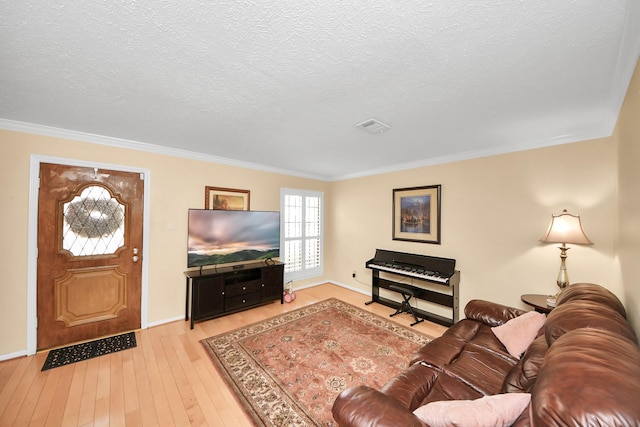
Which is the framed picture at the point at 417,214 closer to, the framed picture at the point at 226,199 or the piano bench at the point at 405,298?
the piano bench at the point at 405,298

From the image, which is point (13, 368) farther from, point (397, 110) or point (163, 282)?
point (397, 110)

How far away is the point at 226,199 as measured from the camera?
3.89m

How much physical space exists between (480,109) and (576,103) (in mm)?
714

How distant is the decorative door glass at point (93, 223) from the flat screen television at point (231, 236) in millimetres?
826

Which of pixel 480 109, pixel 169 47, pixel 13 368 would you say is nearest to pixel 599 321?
pixel 480 109

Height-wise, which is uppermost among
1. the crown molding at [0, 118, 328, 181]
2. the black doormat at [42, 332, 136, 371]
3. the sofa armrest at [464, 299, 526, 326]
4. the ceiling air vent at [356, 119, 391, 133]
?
the ceiling air vent at [356, 119, 391, 133]

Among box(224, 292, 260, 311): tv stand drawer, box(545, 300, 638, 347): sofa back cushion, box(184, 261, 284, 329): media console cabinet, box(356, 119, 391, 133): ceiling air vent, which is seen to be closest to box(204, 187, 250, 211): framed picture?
box(184, 261, 284, 329): media console cabinet

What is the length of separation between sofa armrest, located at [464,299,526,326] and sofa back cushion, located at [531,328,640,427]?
4.95 ft

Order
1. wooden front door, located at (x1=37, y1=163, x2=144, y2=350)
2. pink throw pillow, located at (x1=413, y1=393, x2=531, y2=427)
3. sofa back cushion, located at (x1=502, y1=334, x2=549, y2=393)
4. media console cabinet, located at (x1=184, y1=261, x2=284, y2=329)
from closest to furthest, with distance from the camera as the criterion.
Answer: pink throw pillow, located at (x1=413, y1=393, x2=531, y2=427) → sofa back cushion, located at (x1=502, y1=334, x2=549, y2=393) → wooden front door, located at (x1=37, y1=163, x2=144, y2=350) → media console cabinet, located at (x1=184, y1=261, x2=284, y2=329)

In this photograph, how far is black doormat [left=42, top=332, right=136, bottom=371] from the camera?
7.88ft

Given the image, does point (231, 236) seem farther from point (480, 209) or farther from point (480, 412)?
point (480, 209)

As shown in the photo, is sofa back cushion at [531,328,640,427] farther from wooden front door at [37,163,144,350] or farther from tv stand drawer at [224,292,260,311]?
wooden front door at [37,163,144,350]

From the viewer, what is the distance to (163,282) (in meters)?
3.30

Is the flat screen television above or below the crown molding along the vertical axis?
below
